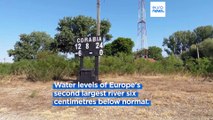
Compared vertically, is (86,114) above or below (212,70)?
below

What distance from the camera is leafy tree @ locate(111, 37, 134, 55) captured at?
37156 millimetres

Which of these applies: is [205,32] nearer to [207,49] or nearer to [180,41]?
[180,41]

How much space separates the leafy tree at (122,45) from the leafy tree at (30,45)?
12351 mm

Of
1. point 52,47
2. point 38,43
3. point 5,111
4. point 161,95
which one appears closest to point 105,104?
point 161,95

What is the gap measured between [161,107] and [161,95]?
1442 millimetres

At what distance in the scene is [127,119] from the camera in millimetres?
4547

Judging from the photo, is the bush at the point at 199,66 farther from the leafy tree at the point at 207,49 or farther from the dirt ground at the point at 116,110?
the leafy tree at the point at 207,49

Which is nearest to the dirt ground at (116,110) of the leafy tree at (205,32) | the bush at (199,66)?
the bush at (199,66)

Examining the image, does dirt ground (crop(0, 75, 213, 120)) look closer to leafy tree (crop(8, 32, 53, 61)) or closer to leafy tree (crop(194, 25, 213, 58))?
leafy tree (crop(8, 32, 53, 61))

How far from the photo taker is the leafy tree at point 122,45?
37.2 m

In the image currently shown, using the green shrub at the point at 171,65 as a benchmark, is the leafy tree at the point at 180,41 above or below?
above

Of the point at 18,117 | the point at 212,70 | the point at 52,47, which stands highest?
the point at 52,47

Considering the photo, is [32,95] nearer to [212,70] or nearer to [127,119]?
[127,119]

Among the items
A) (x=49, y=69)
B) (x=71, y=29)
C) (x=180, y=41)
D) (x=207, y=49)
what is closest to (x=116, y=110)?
(x=49, y=69)
